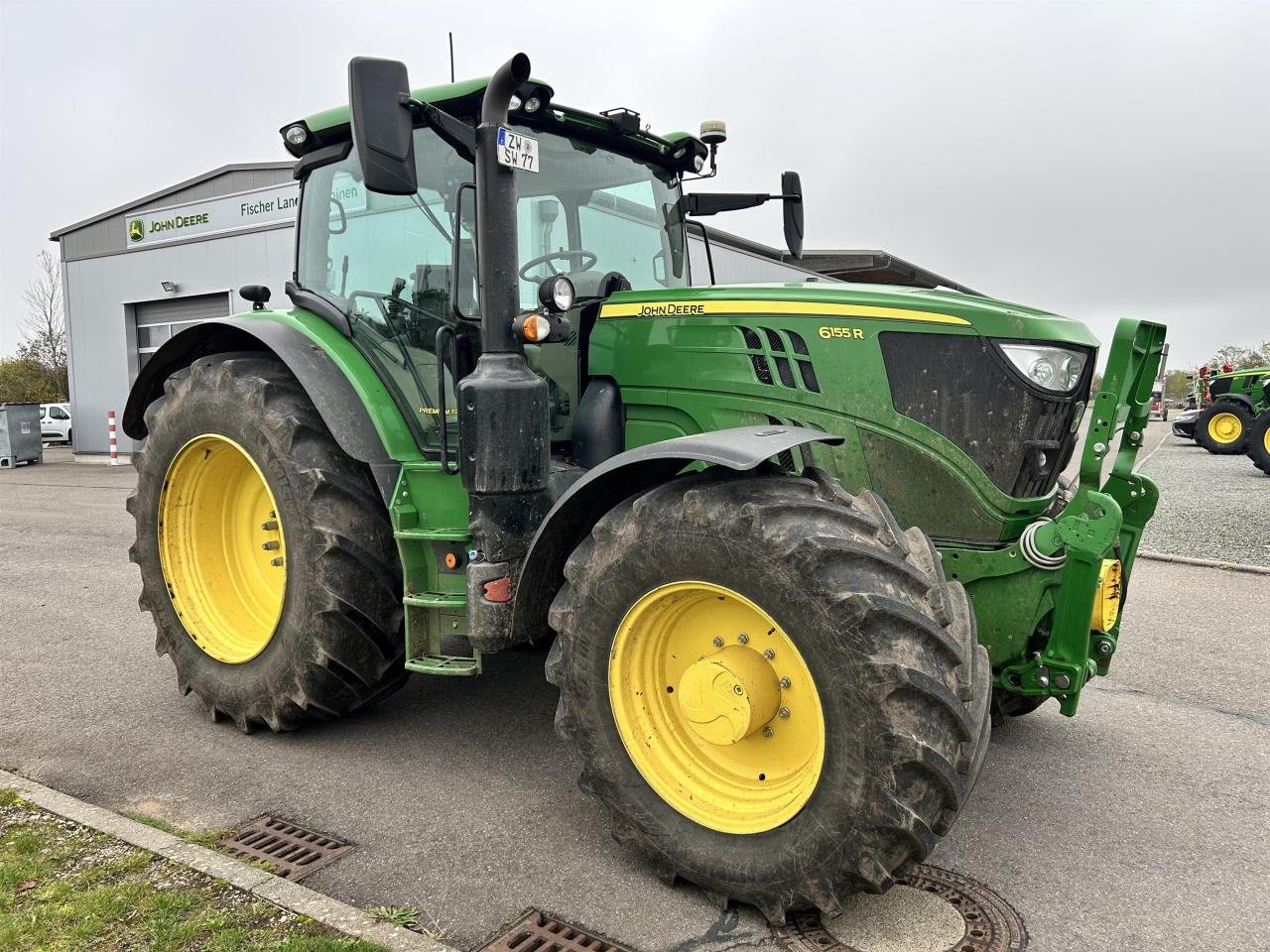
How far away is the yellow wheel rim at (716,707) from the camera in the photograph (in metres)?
2.71

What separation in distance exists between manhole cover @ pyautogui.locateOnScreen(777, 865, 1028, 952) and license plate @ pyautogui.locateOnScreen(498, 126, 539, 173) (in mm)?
2561

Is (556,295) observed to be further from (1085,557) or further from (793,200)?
(1085,557)

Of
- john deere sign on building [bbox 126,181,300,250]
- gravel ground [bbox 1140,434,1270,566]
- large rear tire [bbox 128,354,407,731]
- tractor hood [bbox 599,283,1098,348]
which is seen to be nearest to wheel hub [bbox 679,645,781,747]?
tractor hood [bbox 599,283,1098,348]

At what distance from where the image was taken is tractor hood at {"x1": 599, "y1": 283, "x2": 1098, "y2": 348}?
3.15 metres

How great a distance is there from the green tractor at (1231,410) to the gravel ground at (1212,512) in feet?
3.13

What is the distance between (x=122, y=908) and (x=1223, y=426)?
22.3 metres

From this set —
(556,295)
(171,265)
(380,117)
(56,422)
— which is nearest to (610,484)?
(556,295)

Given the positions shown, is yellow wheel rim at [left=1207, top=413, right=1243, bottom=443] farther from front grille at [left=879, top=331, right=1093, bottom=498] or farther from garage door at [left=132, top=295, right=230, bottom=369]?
garage door at [left=132, top=295, right=230, bottom=369]

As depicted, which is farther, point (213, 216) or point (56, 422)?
point (56, 422)

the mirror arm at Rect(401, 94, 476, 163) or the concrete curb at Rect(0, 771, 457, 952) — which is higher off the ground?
the mirror arm at Rect(401, 94, 476, 163)

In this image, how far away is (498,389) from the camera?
3.21m

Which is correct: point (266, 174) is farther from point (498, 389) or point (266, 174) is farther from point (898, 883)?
point (898, 883)

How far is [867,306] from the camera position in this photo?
328cm

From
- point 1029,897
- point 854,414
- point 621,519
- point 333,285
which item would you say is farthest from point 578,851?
point 333,285
